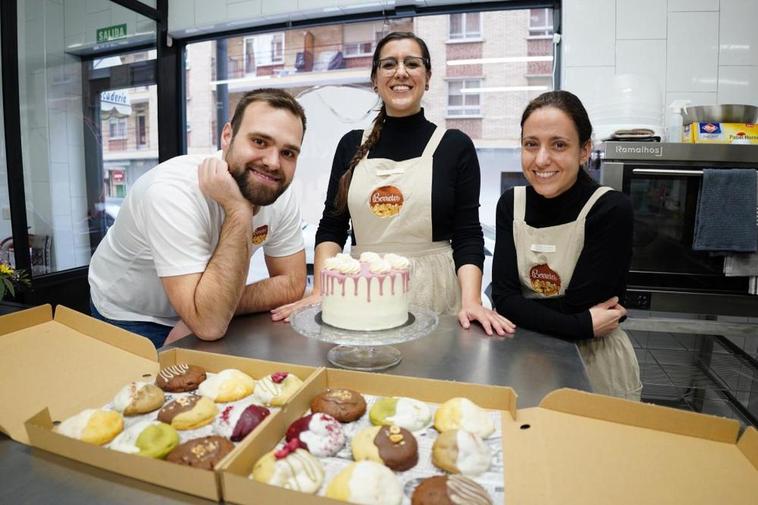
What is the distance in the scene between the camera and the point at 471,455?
0.70m

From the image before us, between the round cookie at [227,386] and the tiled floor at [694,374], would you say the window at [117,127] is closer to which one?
the round cookie at [227,386]

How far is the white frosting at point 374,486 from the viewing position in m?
0.61

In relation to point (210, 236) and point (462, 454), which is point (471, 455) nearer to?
point (462, 454)

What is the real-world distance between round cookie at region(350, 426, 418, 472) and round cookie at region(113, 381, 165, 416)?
36cm

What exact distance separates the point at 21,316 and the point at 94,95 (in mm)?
3006

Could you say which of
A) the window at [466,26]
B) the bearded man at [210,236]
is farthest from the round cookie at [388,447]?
the window at [466,26]

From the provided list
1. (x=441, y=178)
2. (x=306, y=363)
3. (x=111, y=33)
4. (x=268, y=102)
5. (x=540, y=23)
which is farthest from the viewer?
(x=111, y=33)

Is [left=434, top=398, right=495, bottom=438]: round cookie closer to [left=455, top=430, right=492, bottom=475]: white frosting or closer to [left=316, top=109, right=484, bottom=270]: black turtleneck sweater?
[left=455, top=430, right=492, bottom=475]: white frosting

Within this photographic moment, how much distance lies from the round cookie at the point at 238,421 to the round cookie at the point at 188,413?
0.06ft

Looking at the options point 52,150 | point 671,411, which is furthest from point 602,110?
point 52,150

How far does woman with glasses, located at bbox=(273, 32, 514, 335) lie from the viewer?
1.67 m

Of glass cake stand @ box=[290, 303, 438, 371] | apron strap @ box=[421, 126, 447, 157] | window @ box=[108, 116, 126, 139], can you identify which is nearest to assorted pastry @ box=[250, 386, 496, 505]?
glass cake stand @ box=[290, 303, 438, 371]

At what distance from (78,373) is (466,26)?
9.96 ft

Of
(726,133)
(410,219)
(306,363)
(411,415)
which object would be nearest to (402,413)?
(411,415)
